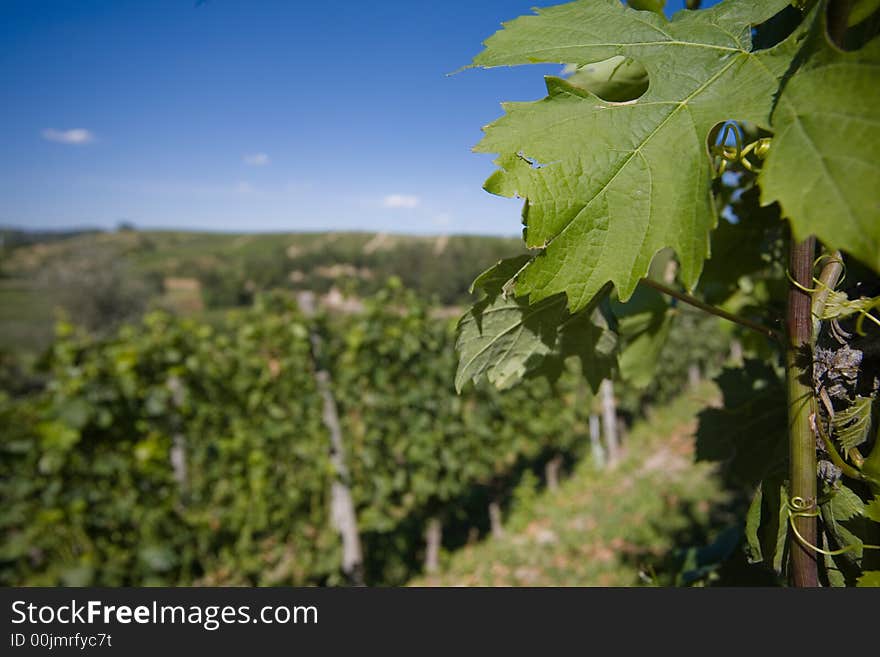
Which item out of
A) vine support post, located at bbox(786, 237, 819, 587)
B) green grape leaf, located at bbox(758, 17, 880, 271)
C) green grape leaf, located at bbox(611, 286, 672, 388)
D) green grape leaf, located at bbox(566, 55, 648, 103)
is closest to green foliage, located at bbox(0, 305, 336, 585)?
green grape leaf, located at bbox(611, 286, 672, 388)

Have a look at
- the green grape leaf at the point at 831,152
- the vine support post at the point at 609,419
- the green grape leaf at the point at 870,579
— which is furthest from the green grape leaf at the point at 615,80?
the vine support post at the point at 609,419

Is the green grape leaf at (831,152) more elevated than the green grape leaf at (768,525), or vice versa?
the green grape leaf at (831,152)

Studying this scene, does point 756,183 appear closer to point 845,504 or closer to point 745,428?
point 845,504

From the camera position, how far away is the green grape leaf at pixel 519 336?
3.40ft

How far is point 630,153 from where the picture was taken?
78 centimetres

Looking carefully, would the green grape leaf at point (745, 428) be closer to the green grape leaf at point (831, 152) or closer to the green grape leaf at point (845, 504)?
the green grape leaf at point (845, 504)

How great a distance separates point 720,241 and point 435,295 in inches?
213

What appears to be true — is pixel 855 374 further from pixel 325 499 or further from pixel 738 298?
pixel 325 499

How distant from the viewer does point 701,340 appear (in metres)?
16.1

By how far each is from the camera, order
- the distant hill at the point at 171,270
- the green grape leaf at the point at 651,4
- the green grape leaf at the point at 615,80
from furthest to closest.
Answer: the distant hill at the point at 171,270
the green grape leaf at the point at 615,80
the green grape leaf at the point at 651,4

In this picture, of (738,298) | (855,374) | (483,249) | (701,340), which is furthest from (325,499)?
(483,249)

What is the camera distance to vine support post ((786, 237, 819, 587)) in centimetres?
87

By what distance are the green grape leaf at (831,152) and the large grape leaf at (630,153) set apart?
0.06m

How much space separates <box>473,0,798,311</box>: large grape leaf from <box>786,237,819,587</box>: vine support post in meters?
0.27
